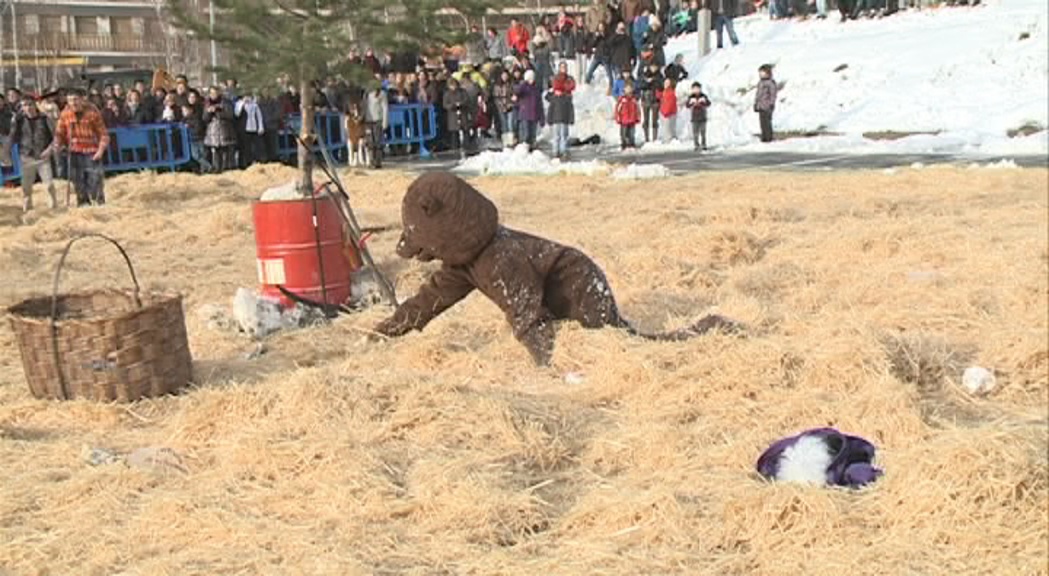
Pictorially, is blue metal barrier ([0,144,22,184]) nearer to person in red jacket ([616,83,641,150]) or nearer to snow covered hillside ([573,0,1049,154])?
person in red jacket ([616,83,641,150])

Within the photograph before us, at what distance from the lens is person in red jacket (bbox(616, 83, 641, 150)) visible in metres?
19.5

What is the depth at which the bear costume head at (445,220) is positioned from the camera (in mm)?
4961

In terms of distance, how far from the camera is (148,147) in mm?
18125

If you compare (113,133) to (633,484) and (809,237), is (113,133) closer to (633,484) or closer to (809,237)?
(809,237)

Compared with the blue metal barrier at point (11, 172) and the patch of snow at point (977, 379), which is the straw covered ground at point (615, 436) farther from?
the blue metal barrier at point (11, 172)

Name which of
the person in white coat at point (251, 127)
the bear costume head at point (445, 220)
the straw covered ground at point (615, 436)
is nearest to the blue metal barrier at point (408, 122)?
the person in white coat at point (251, 127)

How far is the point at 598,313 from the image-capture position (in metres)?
5.22

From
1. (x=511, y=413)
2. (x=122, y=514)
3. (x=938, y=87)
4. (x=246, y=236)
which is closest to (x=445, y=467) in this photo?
(x=511, y=413)

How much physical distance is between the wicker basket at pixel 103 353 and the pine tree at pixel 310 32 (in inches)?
192

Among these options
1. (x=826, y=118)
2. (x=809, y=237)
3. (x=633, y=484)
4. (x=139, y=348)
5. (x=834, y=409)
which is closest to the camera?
(x=826, y=118)

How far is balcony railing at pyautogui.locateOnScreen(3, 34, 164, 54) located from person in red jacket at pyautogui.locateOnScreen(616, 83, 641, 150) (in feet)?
111

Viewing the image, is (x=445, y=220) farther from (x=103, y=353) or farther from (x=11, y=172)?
(x=11, y=172)

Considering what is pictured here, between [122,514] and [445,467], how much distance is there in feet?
3.31

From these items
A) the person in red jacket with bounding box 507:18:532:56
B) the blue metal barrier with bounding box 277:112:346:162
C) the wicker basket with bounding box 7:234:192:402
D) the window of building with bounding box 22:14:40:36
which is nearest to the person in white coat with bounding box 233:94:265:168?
the blue metal barrier with bounding box 277:112:346:162
